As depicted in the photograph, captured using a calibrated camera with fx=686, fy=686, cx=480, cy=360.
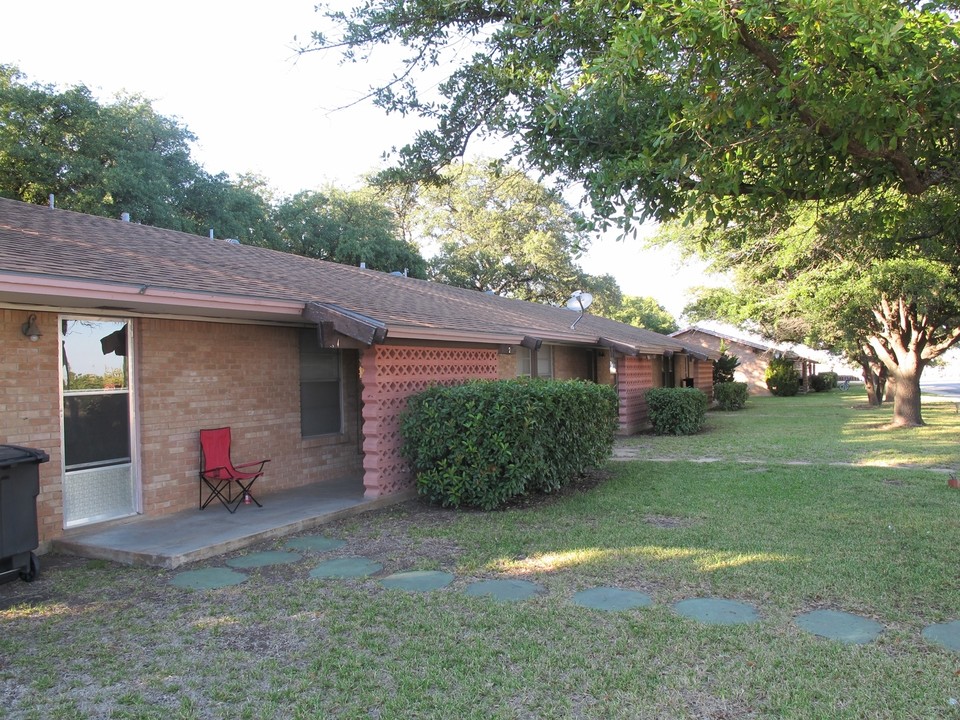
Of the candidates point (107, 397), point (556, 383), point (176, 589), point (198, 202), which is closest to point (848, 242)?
point (556, 383)

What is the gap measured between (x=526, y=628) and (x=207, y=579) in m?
2.80

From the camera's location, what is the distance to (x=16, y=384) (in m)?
6.38

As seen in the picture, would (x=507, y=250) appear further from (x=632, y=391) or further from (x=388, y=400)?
(x=388, y=400)

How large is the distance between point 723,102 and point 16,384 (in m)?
6.59

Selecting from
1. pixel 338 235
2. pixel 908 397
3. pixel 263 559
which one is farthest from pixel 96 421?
pixel 338 235

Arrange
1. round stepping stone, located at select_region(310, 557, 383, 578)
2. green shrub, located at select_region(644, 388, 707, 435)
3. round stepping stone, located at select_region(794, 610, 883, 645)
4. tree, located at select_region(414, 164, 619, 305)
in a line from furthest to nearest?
1. tree, located at select_region(414, 164, 619, 305)
2. green shrub, located at select_region(644, 388, 707, 435)
3. round stepping stone, located at select_region(310, 557, 383, 578)
4. round stepping stone, located at select_region(794, 610, 883, 645)

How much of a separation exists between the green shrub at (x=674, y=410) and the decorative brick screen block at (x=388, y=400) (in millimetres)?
9484

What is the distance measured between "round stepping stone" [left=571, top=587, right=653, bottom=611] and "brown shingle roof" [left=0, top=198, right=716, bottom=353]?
4.17 metres

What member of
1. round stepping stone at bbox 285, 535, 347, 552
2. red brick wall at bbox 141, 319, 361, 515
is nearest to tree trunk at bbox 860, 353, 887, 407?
red brick wall at bbox 141, 319, 361, 515

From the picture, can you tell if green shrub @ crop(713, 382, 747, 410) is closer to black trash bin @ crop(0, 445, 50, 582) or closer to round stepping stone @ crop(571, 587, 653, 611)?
round stepping stone @ crop(571, 587, 653, 611)

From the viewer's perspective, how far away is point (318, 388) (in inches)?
395

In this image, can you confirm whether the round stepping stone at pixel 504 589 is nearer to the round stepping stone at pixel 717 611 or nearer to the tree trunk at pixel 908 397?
the round stepping stone at pixel 717 611

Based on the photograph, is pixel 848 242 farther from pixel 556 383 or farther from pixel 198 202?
pixel 198 202

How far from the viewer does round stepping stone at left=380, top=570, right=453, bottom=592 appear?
215 inches
